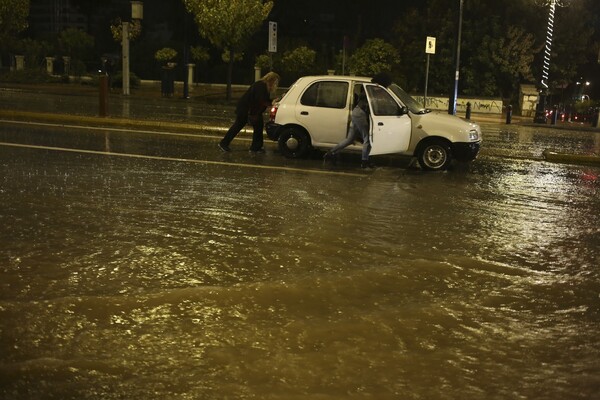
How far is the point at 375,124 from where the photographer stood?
12.4 metres

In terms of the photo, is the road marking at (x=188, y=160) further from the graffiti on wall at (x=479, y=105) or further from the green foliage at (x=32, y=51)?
the green foliage at (x=32, y=51)

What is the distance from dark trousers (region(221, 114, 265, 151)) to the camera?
14117mm

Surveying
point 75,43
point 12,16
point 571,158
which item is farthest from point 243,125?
point 75,43

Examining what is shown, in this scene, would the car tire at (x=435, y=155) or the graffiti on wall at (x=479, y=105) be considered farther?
the graffiti on wall at (x=479, y=105)

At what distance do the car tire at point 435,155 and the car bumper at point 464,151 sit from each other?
0.46 ft

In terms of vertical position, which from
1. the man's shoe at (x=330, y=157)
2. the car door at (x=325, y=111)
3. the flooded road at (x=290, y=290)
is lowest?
the flooded road at (x=290, y=290)

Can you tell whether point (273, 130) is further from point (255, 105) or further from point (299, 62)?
→ point (299, 62)

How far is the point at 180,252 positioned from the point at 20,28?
39498mm

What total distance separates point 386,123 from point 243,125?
301 cm

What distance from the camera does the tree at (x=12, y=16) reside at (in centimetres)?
4005

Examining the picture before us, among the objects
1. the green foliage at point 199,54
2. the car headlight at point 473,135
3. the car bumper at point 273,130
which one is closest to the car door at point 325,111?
the car bumper at point 273,130

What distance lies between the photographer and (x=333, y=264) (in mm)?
6766

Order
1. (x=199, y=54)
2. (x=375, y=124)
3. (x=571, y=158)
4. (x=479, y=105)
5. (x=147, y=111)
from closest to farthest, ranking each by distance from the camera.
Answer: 1. (x=375, y=124)
2. (x=571, y=158)
3. (x=147, y=111)
4. (x=479, y=105)
5. (x=199, y=54)

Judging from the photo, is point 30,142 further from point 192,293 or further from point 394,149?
point 192,293
